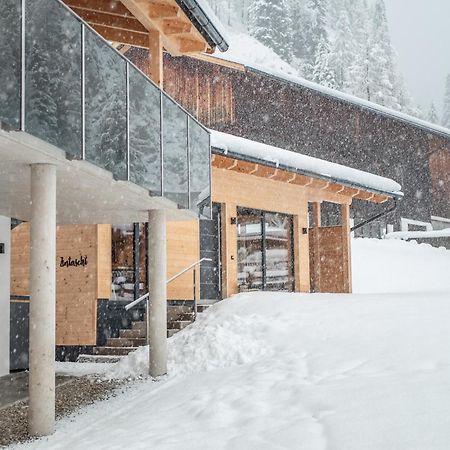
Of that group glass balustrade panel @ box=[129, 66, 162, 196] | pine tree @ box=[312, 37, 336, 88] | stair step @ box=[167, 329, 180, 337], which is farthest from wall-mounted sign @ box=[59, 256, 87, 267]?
pine tree @ box=[312, 37, 336, 88]

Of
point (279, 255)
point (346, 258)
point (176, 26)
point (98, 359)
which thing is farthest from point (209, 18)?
point (346, 258)

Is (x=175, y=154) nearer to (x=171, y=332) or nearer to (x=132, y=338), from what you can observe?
(x=171, y=332)

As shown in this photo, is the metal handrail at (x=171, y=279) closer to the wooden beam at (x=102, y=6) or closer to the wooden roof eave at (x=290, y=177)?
the wooden roof eave at (x=290, y=177)

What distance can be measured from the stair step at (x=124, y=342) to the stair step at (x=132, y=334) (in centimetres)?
13

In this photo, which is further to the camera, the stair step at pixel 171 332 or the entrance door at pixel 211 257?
the entrance door at pixel 211 257

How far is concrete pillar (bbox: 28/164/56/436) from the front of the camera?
748 cm

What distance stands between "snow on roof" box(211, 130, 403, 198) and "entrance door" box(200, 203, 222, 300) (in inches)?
69.5

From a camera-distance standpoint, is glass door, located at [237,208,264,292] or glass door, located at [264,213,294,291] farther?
glass door, located at [264,213,294,291]

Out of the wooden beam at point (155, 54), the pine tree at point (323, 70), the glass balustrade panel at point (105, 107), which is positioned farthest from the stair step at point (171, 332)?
the pine tree at point (323, 70)

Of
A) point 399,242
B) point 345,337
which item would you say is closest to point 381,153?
point 399,242

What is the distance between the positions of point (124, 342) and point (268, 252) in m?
5.59

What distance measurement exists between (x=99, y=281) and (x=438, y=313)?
22.9 feet

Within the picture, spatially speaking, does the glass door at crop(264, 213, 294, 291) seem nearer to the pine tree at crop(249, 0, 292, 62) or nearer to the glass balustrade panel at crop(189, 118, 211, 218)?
the glass balustrade panel at crop(189, 118, 211, 218)

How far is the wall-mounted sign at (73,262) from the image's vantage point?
14148 millimetres
